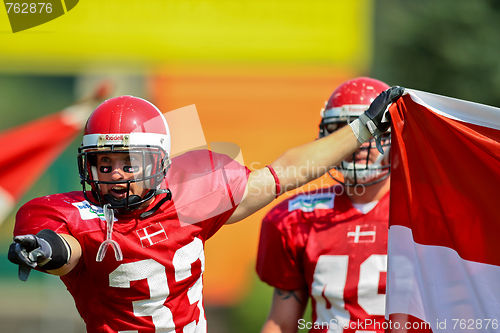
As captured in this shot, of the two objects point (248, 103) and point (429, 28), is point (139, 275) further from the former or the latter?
point (429, 28)

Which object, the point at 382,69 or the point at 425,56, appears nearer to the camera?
the point at 425,56

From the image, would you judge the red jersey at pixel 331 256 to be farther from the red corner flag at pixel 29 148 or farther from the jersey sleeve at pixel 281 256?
the red corner flag at pixel 29 148

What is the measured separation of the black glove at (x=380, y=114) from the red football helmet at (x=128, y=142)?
3.02ft

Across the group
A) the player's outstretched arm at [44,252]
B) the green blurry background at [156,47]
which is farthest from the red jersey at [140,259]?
the green blurry background at [156,47]

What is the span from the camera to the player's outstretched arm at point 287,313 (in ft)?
12.5

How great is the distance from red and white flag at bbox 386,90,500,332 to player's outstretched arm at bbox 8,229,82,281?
1395 millimetres

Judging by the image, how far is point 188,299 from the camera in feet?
10.2

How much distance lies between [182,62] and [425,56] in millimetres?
4982

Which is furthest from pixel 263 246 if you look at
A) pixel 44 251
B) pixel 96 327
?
pixel 44 251

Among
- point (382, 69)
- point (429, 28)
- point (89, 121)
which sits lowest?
point (382, 69)

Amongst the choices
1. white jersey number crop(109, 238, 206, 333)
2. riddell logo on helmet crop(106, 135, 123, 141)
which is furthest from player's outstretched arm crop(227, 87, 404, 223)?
riddell logo on helmet crop(106, 135, 123, 141)

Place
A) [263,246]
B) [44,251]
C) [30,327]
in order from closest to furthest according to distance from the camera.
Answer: [44,251]
[263,246]
[30,327]

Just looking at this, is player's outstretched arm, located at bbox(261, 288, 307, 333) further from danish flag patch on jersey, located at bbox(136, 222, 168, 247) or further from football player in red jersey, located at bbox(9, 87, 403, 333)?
danish flag patch on jersey, located at bbox(136, 222, 168, 247)

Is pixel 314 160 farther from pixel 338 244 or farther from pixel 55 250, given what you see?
pixel 55 250
